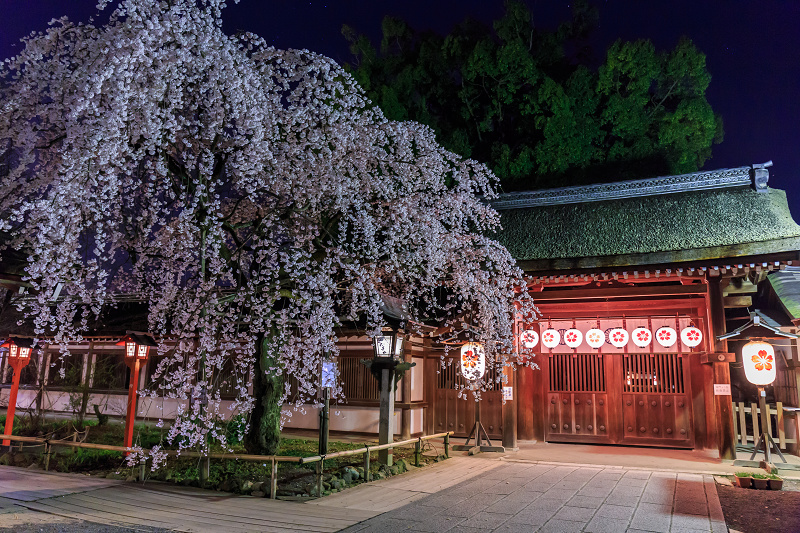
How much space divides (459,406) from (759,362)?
21.7 ft

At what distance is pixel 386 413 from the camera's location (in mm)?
10148

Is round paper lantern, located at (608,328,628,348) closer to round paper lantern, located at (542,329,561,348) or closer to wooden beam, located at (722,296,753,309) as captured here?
round paper lantern, located at (542,329,561,348)

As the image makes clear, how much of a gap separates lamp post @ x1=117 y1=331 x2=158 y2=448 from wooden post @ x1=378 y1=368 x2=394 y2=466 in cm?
532

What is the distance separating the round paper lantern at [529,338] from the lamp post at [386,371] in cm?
352

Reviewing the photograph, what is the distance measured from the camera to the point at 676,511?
7.18 metres

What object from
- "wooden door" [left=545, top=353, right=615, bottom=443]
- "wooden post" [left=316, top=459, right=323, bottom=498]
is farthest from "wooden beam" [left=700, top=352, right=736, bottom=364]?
"wooden post" [left=316, top=459, right=323, bottom=498]

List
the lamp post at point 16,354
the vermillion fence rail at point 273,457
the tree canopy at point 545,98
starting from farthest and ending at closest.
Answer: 1. the tree canopy at point 545,98
2. the lamp post at point 16,354
3. the vermillion fence rail at point 273,457

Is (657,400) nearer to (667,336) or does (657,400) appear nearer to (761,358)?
(667,336)

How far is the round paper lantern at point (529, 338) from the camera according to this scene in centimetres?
1235

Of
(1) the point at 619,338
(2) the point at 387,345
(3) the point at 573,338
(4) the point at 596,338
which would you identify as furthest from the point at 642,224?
(2) the point at 387,345

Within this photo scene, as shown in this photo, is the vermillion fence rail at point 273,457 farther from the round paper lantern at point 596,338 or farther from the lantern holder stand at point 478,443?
the round paper lantern at point 596,338

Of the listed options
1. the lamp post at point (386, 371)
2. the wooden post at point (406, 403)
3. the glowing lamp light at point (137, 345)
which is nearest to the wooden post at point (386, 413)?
the lamp post at point (386, 371)

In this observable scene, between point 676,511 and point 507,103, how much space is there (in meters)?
19.2

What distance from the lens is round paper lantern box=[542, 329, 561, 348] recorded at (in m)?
12.6
